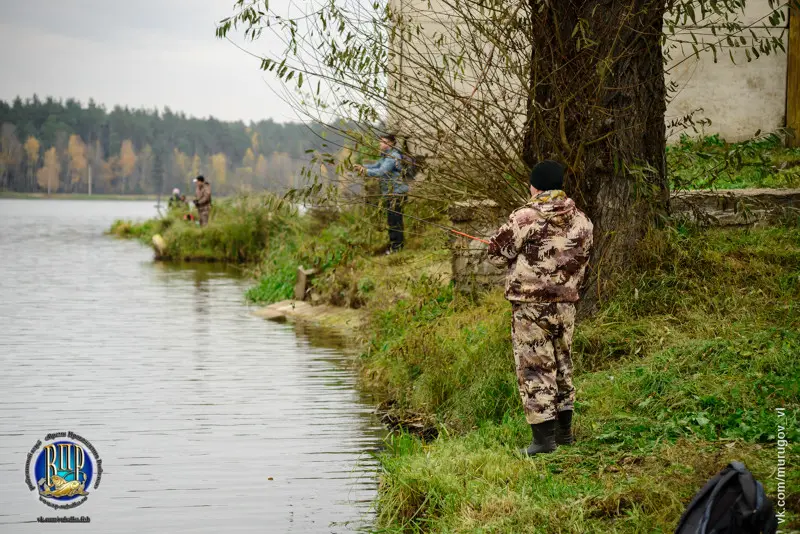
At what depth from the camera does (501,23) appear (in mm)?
9898

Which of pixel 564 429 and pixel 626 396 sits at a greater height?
pixel 626 396

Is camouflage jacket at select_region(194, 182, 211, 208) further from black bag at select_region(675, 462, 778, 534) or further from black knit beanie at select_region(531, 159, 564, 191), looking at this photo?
black bag at select_region(675, 462, 778, 534)

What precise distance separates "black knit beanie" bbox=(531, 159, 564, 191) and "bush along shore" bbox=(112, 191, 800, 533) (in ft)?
5.55

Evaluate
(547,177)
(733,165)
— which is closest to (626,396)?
(547,177)

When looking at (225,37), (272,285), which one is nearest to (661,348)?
(225,37)

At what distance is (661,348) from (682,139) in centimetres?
558

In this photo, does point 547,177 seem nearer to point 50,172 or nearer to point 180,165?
point 180,165

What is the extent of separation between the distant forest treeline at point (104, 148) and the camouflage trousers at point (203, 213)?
309 ft

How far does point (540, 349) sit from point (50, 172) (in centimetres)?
14401

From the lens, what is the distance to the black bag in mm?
4898

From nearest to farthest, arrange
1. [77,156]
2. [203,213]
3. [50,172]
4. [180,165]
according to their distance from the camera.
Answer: [203,213] → [180,165] → [77,156] → [50,172]

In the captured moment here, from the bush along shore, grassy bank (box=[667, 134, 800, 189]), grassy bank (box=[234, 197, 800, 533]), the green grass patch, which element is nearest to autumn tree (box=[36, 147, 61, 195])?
grassy bank (box=[667, 134, 800, 189])

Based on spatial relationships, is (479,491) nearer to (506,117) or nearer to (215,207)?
(506,117)

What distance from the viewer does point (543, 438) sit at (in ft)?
23.5
